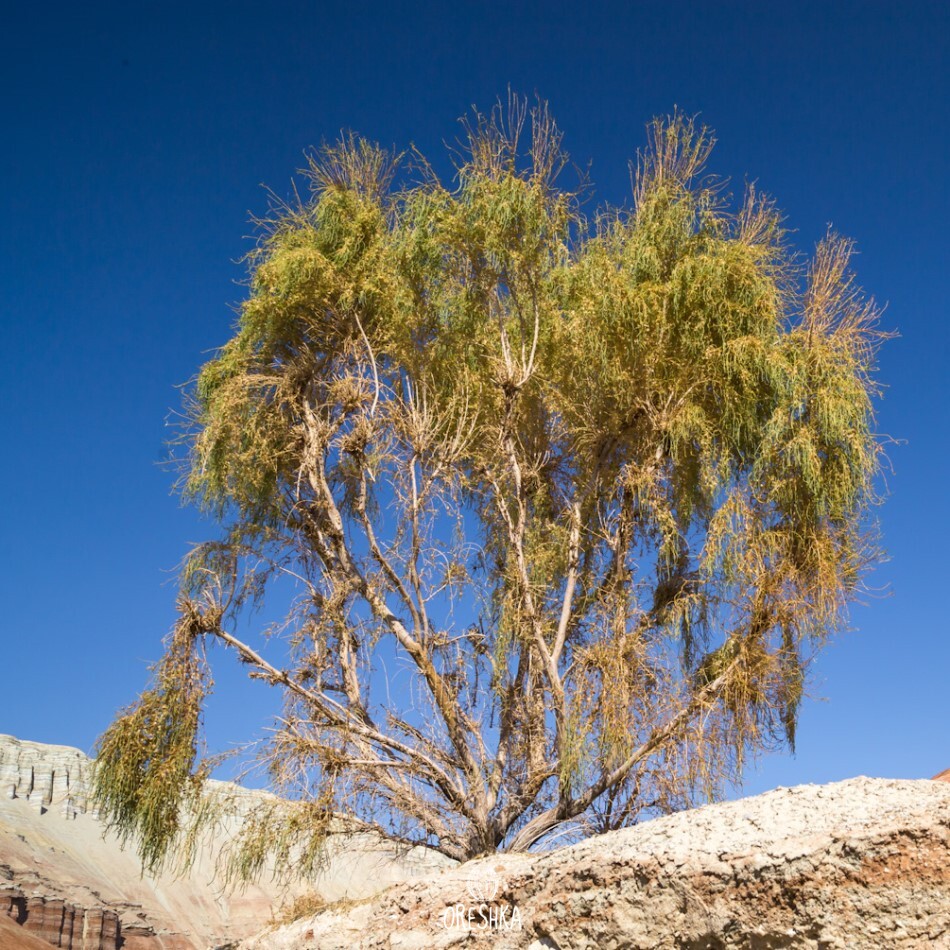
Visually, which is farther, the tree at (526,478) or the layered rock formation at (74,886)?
the layered rock formation at (74,886)

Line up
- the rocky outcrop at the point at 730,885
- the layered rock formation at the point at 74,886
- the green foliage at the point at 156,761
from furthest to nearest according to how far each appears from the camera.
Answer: the layered rock formation at the point at 74,886
the green foliage at the point at 156,761
the rocky outcrop at the point at 730,885

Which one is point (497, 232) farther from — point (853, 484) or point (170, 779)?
point (170, 779)

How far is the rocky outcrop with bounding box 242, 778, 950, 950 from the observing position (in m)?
6.75

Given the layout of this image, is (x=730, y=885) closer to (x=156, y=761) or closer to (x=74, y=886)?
(x=156, y=761)

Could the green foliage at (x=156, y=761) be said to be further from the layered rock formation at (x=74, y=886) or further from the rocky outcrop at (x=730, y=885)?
the layered rock formation at (x=74, y=886)

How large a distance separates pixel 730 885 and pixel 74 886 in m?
64.8

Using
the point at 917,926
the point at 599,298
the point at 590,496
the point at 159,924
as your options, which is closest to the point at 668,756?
the point at 590,496

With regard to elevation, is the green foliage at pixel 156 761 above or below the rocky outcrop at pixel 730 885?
above

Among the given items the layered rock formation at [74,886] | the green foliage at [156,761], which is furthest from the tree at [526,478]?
the layered rock formation at [74,886]

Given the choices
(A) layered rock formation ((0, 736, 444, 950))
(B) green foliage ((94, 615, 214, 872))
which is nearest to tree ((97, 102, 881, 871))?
(B) green foliage ((94, 615, 214, 872))

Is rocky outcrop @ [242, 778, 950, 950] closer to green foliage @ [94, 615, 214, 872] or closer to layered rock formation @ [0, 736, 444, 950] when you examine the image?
green foliage @ [94, 615, 214, 872]

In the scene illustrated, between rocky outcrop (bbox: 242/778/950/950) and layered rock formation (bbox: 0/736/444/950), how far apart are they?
39012mm

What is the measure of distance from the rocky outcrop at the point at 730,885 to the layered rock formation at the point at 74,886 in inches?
1536

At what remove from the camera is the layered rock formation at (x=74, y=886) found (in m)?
53.6
